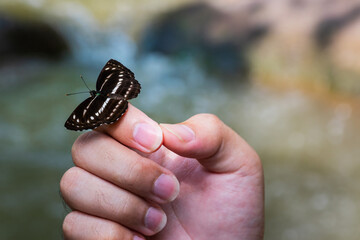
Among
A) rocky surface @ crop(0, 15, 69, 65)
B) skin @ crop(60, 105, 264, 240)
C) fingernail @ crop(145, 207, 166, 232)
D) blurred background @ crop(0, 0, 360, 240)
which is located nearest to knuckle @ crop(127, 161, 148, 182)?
skin @ crop(60, 105, 264, 240)

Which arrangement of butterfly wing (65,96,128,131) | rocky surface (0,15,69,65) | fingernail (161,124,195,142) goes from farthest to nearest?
rocky surface (0,15,69,65) → fingernail (161,124,195,142) → butterfly wing (65,96,128,131)

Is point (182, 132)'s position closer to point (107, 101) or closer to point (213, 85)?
point (107, 101)

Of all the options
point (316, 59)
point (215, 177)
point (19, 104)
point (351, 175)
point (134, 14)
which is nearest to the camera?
point (215, 177)

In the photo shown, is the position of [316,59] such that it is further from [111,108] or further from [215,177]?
[111,108]

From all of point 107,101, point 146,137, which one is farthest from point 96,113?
point 146,137

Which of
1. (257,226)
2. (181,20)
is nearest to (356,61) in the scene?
(181,20)

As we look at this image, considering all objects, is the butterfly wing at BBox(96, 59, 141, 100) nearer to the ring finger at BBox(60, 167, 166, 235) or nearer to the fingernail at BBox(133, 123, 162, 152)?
the fingernail at BBox(133, 123, 162, 152)

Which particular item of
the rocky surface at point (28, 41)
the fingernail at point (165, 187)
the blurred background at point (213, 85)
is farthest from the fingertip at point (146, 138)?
the rocky surface at point (28, 41)
